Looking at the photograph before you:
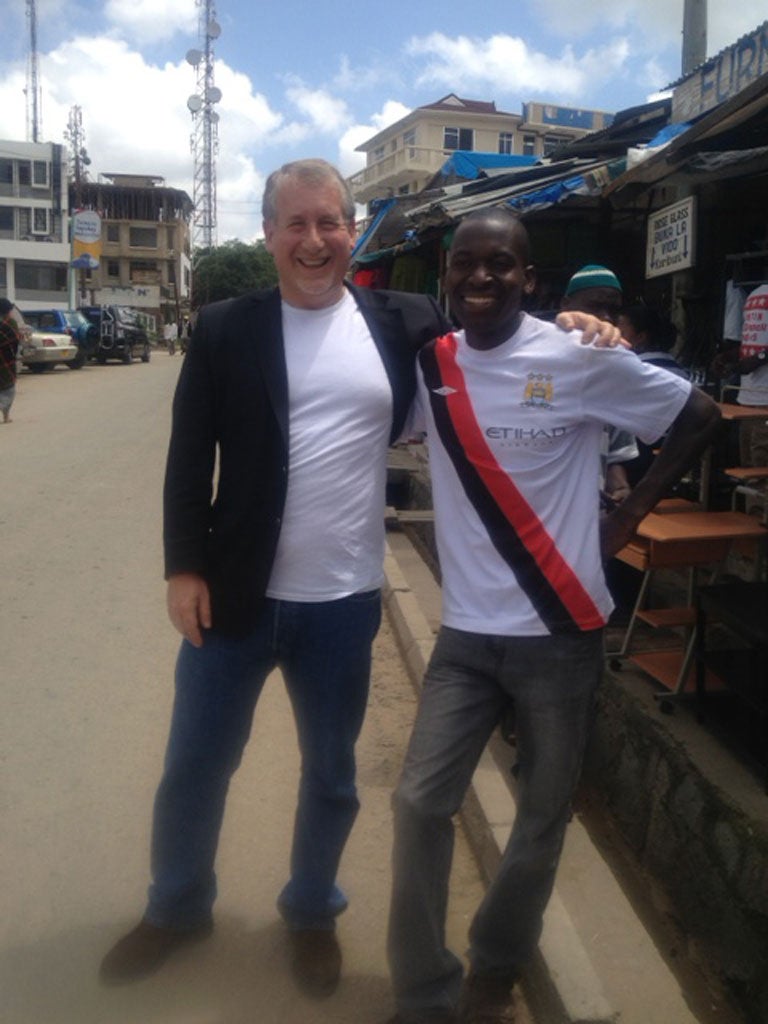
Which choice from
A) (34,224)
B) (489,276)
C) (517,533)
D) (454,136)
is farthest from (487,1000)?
(454,136)

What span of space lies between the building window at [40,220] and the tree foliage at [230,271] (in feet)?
37.1

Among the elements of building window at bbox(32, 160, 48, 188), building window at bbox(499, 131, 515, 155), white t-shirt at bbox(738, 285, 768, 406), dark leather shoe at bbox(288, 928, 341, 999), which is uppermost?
building window at bbox(499, 131, 515, 155)

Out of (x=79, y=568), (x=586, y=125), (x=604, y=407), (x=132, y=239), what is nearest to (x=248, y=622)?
(x=604, y=407)

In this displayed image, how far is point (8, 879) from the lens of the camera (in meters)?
3.13

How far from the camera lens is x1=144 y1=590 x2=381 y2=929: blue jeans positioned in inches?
101

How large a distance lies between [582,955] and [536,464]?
1.37 meters

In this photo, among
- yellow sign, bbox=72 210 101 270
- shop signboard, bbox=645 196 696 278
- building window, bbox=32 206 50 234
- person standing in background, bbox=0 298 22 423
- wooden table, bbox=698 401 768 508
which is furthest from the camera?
building window, bbox=32 206 50 234

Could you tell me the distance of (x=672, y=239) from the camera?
20.2 feet

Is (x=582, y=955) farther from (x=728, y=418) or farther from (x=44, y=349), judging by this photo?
(x=44, y=349)

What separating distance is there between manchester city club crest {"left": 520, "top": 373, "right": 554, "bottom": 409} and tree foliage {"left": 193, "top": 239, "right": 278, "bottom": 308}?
207ft

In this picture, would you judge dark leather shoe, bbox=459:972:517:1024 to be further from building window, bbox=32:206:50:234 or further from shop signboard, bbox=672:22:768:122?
building window, bbox=32:206:50:234

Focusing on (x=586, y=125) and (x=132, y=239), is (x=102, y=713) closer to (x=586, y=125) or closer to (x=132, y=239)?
(x=586, y=125)

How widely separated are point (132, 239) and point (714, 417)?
7217 cm

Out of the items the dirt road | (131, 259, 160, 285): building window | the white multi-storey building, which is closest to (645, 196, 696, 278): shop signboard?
the dirt road
